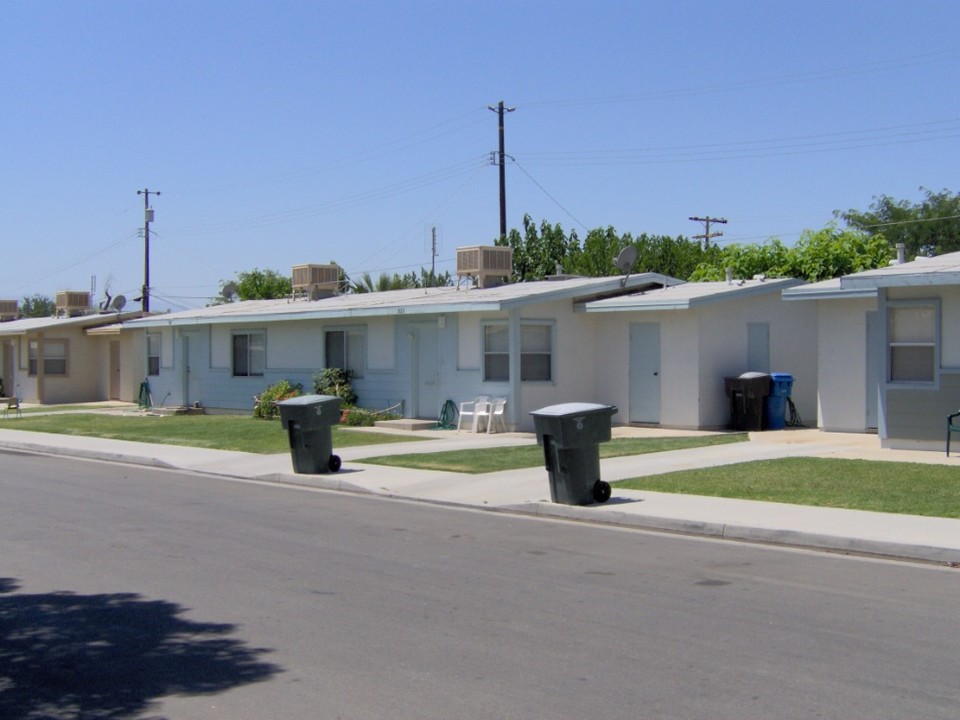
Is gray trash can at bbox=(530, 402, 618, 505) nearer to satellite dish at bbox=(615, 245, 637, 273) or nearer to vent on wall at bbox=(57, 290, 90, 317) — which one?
satellite dish at bbox=(615, 245, 637, 273)

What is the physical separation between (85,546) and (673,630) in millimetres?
6167

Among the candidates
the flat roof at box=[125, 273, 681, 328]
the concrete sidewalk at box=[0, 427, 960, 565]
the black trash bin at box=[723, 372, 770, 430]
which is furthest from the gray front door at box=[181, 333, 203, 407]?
the black trash bin at box=[723, 372, 770, 430]

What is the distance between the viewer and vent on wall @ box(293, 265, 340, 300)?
32.4m

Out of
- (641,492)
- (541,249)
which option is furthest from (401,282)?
(641,492)

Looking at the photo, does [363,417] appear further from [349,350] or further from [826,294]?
[826,294]

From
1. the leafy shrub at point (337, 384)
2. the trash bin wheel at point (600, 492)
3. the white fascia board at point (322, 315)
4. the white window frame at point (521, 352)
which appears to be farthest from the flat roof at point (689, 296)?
the trash bin wheel at point (600, 492)

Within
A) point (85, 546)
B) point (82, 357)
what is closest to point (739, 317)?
point (85, 546)

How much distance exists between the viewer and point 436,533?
12016 millimetres

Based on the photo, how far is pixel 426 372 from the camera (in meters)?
25.6

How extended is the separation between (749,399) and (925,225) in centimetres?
3937

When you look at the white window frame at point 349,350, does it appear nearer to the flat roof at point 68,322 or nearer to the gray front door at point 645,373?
the gray front door at point 645,373

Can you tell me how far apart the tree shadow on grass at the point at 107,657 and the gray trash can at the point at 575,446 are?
5.89 m

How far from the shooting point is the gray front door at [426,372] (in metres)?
25.4

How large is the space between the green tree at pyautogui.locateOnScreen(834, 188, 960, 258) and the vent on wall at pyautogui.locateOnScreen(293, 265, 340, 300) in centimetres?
3307
